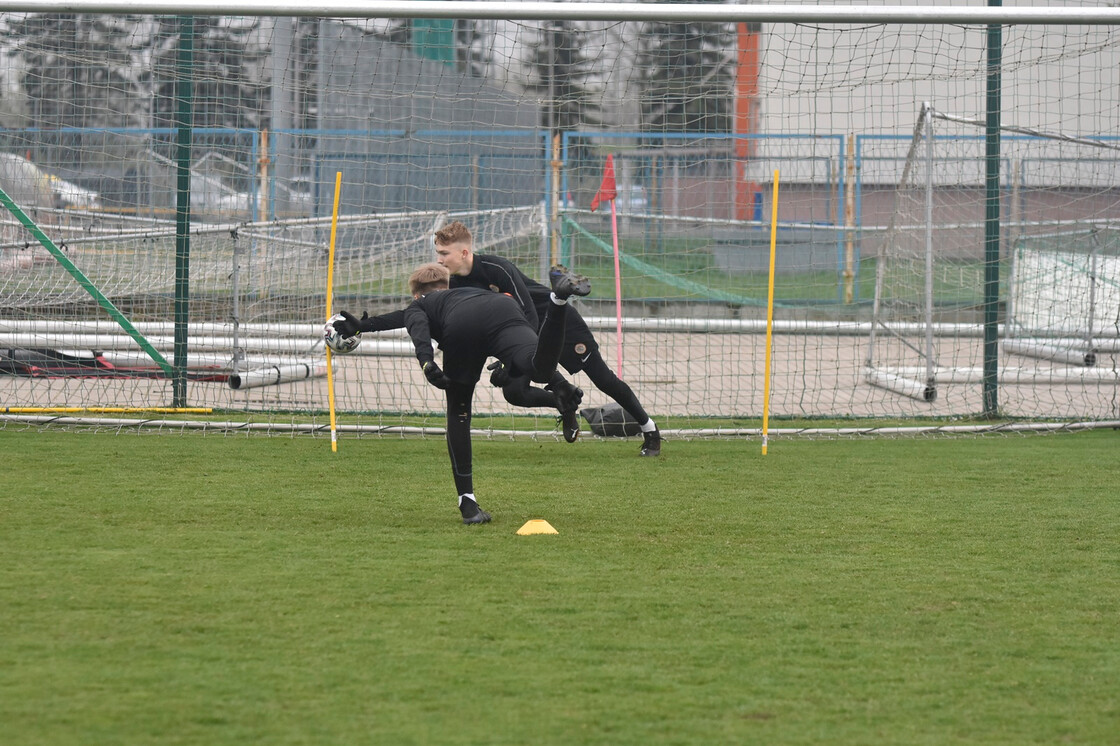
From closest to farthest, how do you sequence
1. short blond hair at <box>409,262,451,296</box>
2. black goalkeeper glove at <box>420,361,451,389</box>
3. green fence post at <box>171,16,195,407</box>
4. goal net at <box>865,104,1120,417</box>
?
black goalkeeper glove at <box>420,361,451,389</box>, short blond hair at <box>409,262,451,296</box>, green fence post at <box>171,16,195,407</box>, goal net at <box>865,104,1120,417</box>

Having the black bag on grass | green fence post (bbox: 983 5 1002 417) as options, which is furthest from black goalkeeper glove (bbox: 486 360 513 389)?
green fence post (bbox: 983 5 1002 417)

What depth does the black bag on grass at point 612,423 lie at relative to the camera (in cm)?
839

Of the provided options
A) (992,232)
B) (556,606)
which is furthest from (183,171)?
(992,232)

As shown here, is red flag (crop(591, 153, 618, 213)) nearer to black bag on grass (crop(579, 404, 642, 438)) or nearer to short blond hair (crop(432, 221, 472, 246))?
black bag on grass (crop(579, 404, 642, 438))

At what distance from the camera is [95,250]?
11.2m

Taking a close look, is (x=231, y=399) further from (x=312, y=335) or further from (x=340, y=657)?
(x=340, y=657)

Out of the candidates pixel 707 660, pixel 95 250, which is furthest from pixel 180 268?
pixel 707 660

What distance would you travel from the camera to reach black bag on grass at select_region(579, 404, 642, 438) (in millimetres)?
8391

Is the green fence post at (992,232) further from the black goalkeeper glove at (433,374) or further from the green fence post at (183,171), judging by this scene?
the green fence post at (183,171)

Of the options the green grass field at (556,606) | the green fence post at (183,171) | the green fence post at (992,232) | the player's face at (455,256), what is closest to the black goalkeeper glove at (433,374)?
the green grass field at (556,606)

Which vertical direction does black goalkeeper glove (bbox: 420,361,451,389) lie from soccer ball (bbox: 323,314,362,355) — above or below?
below

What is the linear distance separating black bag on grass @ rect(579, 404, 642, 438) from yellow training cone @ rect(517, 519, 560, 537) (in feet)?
9.27

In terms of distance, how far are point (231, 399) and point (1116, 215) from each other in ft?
34.6

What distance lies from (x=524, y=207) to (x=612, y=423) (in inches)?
205
